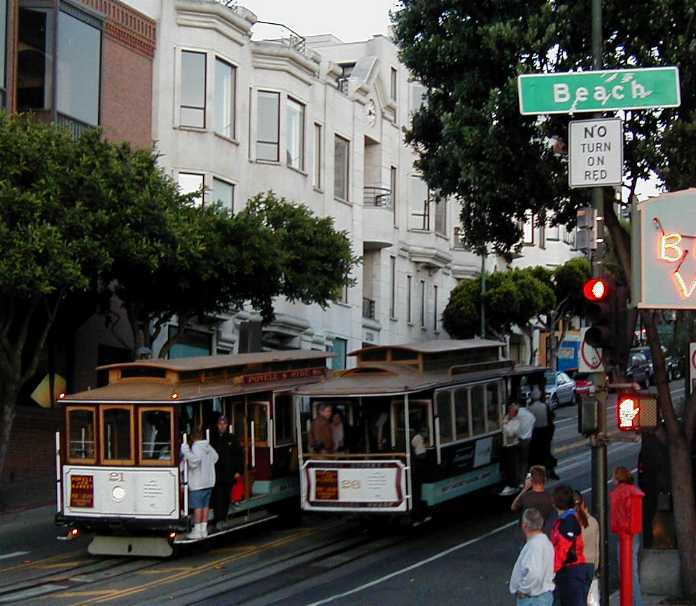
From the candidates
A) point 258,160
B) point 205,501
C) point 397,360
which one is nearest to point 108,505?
point 205,501

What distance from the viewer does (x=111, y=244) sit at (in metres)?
21.7

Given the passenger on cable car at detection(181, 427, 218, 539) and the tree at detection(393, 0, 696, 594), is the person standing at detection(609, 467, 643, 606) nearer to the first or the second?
the tree at detection(393, 0, 696, 594)

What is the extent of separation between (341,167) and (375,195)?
2790mm

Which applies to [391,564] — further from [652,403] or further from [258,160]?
[258,160]

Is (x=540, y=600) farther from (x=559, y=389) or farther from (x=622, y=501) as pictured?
(x=559, y=389)

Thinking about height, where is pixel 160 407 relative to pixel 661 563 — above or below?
above

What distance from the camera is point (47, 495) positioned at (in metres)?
25.0

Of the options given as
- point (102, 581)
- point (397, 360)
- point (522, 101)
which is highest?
point (522, 101)

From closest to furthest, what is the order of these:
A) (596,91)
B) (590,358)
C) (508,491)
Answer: (596,91) → (590,358) → (508,491)

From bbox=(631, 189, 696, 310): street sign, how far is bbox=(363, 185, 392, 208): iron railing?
28324 millimetres

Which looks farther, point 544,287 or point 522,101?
point 544,287

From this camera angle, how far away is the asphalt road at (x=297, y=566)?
50.6 feet

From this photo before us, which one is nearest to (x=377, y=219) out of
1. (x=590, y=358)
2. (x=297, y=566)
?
(x=297, y=566)

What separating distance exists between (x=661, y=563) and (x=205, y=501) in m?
6.26
